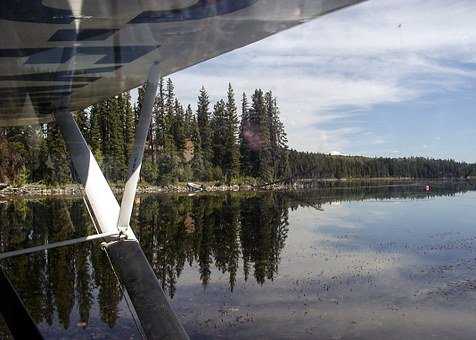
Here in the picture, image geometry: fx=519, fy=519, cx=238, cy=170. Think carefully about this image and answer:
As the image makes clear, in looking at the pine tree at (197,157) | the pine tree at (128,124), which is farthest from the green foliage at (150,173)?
the pine tree at (128,124)

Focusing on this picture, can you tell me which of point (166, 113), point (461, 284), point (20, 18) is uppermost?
Answer: point (166, 113)

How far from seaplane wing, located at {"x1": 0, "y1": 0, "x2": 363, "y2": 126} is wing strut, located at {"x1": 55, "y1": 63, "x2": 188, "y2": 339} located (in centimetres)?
52

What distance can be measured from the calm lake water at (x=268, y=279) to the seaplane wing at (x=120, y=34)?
20.6 ft

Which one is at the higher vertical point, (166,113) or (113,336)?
(166,113)

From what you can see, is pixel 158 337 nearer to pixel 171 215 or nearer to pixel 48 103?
pixel 48 103

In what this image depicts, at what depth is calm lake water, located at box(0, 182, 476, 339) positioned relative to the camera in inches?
471

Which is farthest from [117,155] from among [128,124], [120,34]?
[120,34]

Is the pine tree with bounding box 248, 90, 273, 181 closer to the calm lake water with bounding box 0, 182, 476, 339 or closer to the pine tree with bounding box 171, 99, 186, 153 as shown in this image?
the pine tree with bounding box 171, 99, 186, 153

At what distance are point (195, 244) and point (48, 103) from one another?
17.7m

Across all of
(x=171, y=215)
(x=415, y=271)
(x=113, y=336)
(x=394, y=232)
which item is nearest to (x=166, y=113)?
(x=171, y=215)

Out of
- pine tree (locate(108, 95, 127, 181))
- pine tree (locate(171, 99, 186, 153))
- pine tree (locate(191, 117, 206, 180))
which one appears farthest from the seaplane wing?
pine tree (locate(191, 117, 206, 180))

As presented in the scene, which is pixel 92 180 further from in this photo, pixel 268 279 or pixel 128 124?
pixel 268 279

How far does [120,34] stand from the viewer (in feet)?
13.4

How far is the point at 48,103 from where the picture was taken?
6.93 metres
